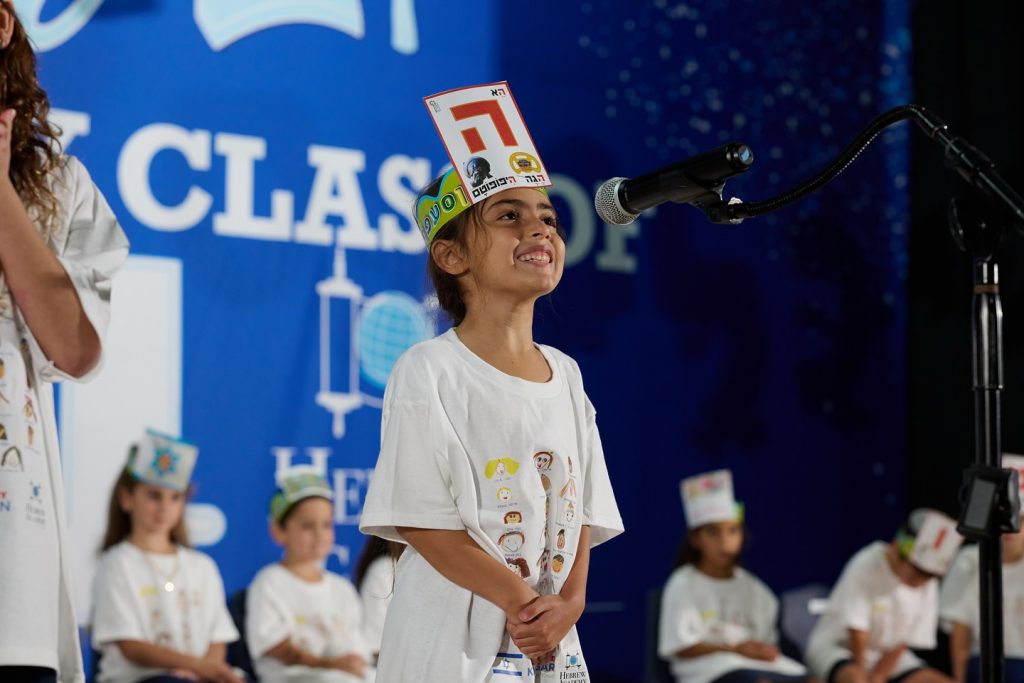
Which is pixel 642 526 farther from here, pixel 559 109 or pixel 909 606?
pixel 559 109

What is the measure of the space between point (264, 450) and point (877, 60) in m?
3.34

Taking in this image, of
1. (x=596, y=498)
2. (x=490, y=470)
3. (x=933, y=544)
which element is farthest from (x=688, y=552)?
(x=490, y=470)

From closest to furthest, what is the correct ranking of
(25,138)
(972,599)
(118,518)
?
1. (25,138)
2. (118,518)
3. (972,599)

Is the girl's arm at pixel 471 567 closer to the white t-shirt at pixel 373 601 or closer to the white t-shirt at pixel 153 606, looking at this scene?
the white t-shirt at pixel 153 606

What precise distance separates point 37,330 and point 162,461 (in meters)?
2.44

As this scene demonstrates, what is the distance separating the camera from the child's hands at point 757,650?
430 cm

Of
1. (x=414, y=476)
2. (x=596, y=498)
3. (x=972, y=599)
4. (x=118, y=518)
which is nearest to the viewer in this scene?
(x=414, y=476)

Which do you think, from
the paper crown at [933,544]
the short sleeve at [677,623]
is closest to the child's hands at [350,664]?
the short sleeve at [677,623]

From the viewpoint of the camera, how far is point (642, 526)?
479cm

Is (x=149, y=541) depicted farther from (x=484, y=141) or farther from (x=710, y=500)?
(x=484, y=141)

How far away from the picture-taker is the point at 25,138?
4.54 ft

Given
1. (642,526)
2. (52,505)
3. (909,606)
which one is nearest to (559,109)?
(642,526)

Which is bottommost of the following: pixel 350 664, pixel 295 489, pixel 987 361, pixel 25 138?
pixel 350 664

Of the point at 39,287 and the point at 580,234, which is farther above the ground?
the point at 580,234
